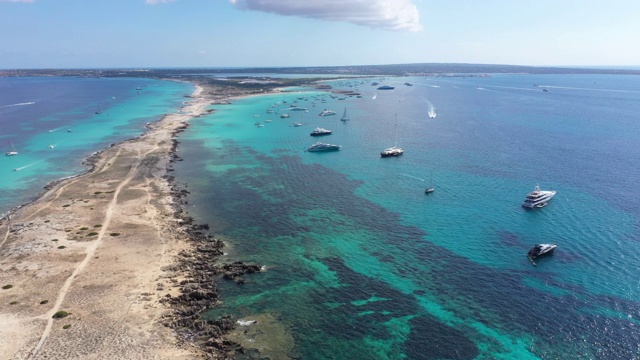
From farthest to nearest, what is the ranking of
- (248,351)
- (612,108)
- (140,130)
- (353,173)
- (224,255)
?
(612,108)
(140,130)
(353,173)
(224,255)
(248,351)

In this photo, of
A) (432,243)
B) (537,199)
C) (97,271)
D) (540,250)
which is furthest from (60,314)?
(537,199)

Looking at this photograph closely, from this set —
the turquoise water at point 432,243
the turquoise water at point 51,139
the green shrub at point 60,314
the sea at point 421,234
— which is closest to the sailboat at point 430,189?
the sea at point 421,234

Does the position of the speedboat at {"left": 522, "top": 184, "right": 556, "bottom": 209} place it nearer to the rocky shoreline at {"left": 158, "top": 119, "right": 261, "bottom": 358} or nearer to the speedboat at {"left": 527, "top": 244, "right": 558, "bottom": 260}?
the speedboat at {"left": 527, "top": 244, "right": 558, "bottom": 260}

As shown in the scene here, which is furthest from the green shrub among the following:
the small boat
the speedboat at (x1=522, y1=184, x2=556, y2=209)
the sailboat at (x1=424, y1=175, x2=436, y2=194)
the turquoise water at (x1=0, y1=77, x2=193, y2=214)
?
the speedboat at (x1=522, y1=184, x2=556, y2=209)

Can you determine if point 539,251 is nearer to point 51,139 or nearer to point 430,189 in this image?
point 430,189

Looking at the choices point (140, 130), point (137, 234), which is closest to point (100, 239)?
point (137, 234)

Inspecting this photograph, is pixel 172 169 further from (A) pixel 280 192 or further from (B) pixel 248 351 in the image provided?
(B) pixel 248 351

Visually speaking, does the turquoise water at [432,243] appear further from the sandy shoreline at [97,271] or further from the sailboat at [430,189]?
the sandy shoreline at [97,271]
